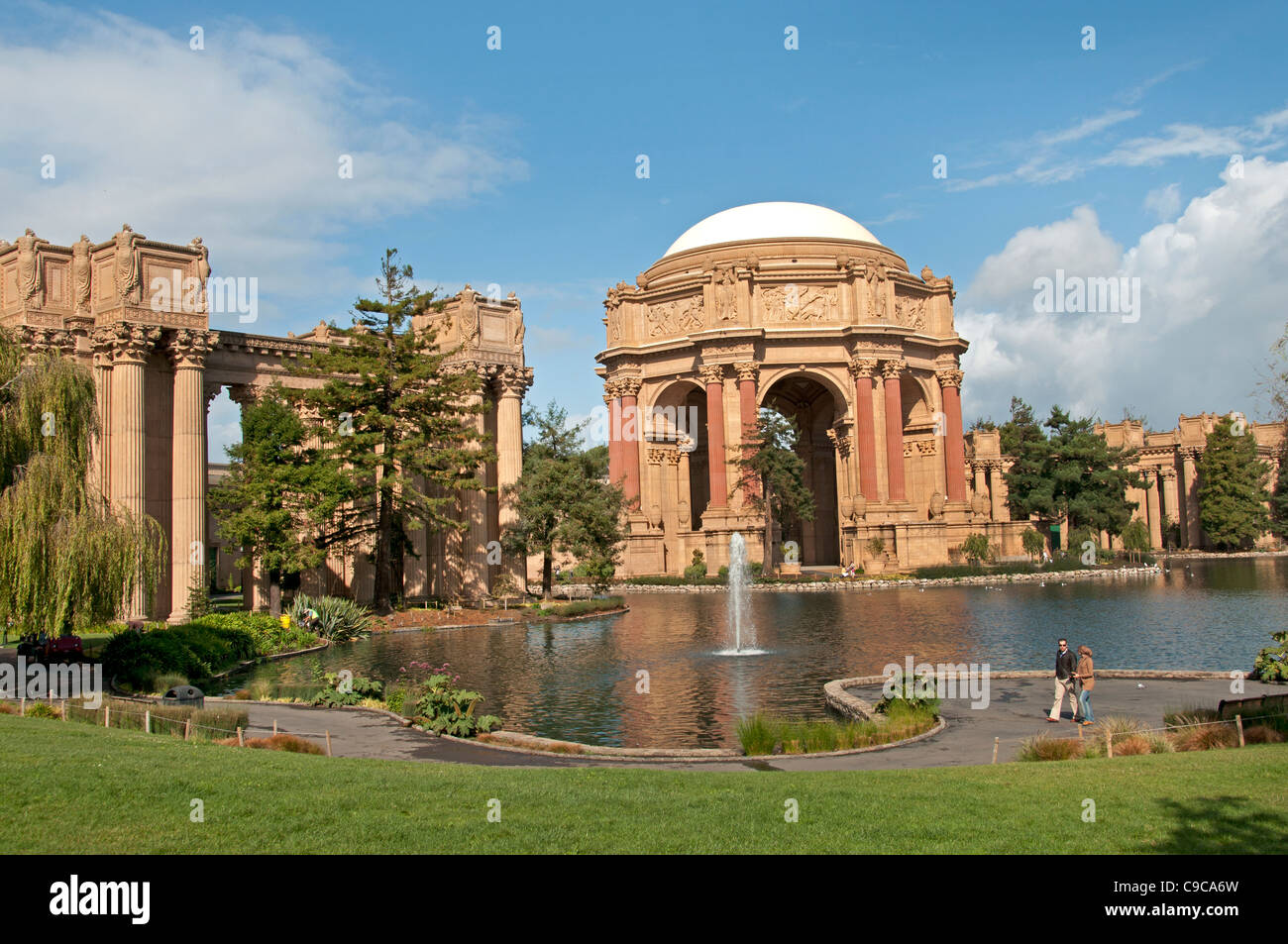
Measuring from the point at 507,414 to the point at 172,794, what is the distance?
31.1m

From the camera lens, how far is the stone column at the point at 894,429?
220ft

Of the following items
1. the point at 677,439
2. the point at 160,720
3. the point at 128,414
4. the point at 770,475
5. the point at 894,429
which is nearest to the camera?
the point at 160,720

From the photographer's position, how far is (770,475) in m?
60.8

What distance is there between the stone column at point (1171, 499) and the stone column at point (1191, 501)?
1114mm

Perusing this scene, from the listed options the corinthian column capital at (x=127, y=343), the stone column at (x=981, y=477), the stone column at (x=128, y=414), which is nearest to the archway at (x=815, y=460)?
the stone column at (x=981, y=477)

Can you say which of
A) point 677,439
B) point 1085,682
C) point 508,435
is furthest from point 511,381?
point 677,439

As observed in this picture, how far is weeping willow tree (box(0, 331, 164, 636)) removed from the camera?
18.0m

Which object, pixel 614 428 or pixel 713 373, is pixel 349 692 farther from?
pixel 614 428

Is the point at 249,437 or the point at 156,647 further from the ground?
the point at 249,437

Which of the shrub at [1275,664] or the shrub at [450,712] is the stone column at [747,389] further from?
the shrub at [450,712]

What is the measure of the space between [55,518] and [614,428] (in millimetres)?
56504
